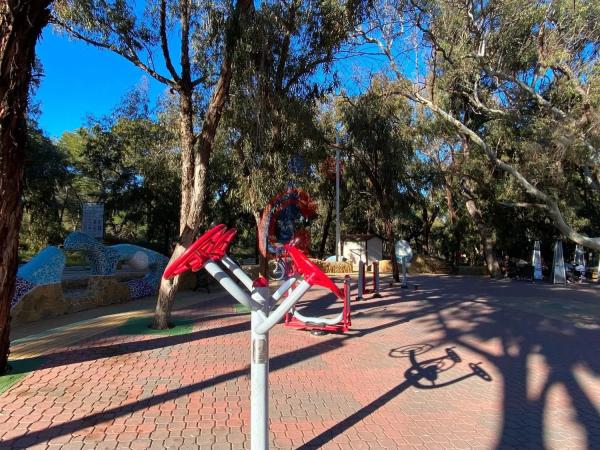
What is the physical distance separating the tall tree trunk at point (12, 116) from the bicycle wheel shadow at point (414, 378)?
13.2 ft

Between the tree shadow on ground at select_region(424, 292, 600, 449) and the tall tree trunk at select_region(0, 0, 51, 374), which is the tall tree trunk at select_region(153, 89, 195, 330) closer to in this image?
the tall tree trunk at select_region(0, 0, 51, 374)

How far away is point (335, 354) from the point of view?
7.32 m

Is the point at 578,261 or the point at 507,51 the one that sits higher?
the point at 507,51

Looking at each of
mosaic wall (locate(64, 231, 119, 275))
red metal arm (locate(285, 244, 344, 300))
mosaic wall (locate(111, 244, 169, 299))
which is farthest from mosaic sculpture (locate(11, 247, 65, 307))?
red metal arm (locate(285, 244, 344, 300))

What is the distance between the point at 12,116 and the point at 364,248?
25213 mm

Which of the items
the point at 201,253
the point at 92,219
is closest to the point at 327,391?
the point at 201,253

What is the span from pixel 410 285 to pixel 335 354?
38.0 feet

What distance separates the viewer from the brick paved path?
420 cm

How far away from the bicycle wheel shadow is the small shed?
21.4m

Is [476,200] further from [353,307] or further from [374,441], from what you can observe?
[374,441]

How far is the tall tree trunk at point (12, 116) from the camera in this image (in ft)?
17.3

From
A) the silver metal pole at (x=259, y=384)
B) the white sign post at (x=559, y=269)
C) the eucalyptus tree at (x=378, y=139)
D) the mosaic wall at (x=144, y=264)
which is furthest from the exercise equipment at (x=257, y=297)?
the white sign post at (x=559, y=269)

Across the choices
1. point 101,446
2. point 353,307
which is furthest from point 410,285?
point 101,446

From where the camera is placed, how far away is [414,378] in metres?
6.14
